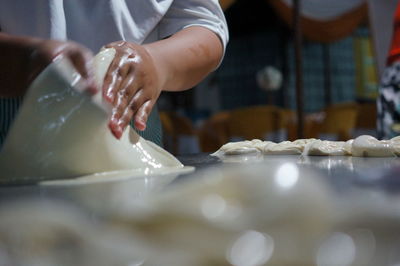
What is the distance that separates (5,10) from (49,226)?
3.00 feet

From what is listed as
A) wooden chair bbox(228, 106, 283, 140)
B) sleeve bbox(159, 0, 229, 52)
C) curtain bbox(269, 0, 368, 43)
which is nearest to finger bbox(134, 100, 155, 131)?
sleeve bbox(159, 0, 229, 52)

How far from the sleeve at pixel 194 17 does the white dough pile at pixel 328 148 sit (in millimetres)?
301

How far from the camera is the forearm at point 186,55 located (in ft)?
3.05

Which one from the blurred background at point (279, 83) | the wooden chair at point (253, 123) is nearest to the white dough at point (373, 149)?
the blurred background at point (279, 83)

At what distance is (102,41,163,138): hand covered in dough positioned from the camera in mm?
681

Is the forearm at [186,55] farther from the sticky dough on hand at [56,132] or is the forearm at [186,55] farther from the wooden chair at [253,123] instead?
the wooden chair at [253,123]

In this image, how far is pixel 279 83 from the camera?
7859mm

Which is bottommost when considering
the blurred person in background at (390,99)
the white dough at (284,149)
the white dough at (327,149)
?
the blurred person in background at (390,99)

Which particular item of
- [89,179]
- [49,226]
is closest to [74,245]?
[49,226]

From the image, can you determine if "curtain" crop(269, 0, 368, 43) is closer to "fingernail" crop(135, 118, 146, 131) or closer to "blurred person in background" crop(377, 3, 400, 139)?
"blurred person in background" crop(377, 3, 400, 139)

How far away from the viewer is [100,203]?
0.31 meters

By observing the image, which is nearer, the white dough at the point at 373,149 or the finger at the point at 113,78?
the finger at the point at 113,78

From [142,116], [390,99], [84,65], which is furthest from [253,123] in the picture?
[84,65]

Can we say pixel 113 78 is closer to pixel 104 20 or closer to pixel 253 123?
pixel 104 20
